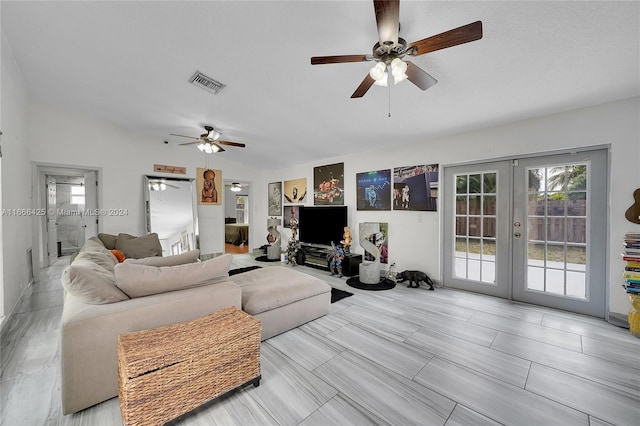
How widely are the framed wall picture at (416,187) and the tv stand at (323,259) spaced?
1.26m

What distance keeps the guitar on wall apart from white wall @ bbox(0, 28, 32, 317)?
6.75 m

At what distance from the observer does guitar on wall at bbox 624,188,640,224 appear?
2.60m

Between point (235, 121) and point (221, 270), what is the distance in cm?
303

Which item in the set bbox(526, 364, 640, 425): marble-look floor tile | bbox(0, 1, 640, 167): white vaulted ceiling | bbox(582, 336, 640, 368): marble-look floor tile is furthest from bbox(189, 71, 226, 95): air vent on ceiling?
bbox(582, 336, 640, 368): marble-look floor tile

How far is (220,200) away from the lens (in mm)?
6688

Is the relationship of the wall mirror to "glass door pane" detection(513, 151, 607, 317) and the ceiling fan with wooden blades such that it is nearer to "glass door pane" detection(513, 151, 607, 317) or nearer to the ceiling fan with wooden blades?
the ceiling fan with wooden blades

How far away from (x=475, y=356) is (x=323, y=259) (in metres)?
3.43

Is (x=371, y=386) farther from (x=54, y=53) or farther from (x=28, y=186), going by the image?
(x=28, y=186)

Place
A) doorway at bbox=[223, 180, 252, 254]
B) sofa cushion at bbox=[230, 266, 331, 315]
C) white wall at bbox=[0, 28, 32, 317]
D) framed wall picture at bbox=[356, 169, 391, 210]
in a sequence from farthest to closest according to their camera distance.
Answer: doorway at bbox=[223, 180, 252, 254] < framed wall picture at bbox=[356, 169, 391, 210] < white wall at bbox=[0, 28, 32, 317] < sofa cushion at bbox=[230, 266, 331, 315]

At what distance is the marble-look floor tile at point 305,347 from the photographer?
2127mm

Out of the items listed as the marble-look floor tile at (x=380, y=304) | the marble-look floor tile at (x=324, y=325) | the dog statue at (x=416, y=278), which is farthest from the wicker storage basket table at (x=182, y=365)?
the dog statue at (x=416, y=278)

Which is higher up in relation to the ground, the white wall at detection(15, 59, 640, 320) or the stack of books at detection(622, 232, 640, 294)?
the white wall at detection(15, 59, 640, 320)

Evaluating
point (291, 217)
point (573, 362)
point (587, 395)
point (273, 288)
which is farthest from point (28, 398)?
point (291, 217)

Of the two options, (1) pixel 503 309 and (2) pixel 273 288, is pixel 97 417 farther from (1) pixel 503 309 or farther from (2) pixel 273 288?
(1) pixel 503 309
